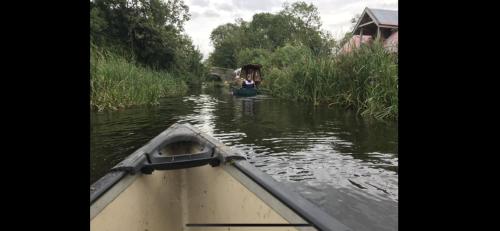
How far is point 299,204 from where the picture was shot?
171 centimetres

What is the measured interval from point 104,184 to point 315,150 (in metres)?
3.42

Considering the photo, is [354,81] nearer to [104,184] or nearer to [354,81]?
[354,81]

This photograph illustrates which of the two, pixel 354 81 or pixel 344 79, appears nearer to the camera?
pixel 354 81

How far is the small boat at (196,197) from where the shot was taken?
1742 mm

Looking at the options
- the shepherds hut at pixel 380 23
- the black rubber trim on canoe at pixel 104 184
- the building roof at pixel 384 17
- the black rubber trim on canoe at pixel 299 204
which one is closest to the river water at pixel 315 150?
the black rubber trim on canoe at pixel 299 204

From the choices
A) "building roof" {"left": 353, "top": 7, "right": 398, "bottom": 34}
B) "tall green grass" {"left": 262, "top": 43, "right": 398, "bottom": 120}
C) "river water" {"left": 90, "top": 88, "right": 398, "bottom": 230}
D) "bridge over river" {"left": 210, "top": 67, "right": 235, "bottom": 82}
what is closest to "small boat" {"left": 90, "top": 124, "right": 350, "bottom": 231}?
"river water" {"left": 90, "top": 88, "right": 398, "bottom": 230}

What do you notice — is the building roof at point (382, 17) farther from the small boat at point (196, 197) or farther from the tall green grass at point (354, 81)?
the small boat at point (196, 197)

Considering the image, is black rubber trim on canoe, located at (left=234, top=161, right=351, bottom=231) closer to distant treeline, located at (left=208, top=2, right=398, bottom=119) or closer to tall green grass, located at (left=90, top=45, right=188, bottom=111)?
distant treeline, located at (left=208, top=2, right=398, bottom=119)

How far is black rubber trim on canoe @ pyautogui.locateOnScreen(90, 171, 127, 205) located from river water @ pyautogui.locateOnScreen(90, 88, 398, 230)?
1593 millimetres

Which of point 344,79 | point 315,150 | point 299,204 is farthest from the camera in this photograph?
point 344,79

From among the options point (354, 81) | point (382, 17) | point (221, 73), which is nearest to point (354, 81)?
point (354, 81)

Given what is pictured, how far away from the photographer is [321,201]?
3123 mm

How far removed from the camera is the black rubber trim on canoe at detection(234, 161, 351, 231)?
1.50 metres

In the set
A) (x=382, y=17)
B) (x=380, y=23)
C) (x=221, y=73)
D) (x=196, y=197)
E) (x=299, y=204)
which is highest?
(x=382, y=17)
